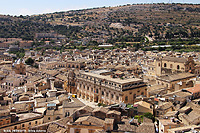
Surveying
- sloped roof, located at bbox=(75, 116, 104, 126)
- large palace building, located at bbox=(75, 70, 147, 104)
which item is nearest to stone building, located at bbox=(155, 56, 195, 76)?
large palace building, located at bbox=(75, 70, 147, 104)

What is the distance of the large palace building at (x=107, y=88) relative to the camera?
102ft

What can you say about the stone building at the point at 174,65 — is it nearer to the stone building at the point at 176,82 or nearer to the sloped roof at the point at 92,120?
the stone building at the point at 176,82

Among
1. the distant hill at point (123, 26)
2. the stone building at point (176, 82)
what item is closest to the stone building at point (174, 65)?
the stone building at point (176, 82)

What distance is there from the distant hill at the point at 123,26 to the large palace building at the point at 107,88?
3247 inches

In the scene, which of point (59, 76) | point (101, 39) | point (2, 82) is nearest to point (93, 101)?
point (59, 76)

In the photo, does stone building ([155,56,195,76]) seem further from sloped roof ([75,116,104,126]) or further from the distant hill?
the distant hill

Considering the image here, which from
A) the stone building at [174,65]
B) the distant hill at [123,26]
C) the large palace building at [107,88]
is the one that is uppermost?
the distant hill at [123,26]

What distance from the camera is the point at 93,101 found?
3612 cm

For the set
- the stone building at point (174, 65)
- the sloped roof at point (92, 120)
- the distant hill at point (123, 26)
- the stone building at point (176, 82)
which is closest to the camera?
the sloped roof at point (92, 120)

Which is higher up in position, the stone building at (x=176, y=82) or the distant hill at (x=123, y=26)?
the distant hill at (x=123, y=26)

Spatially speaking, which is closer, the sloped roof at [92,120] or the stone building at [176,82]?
the sloped roof at [92,120]

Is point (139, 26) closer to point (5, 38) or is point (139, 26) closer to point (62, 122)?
point (5, 38)

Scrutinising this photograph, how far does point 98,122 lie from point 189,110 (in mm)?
9693

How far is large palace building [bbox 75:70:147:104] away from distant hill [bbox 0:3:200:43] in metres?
82.5
